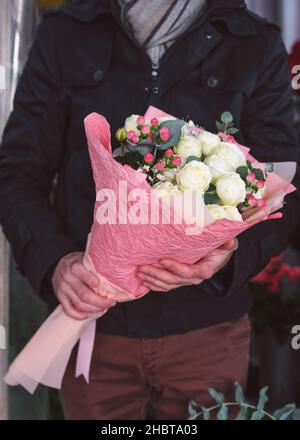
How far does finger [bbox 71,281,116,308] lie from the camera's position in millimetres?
1198

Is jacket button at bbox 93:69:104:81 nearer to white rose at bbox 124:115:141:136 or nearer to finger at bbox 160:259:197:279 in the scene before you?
white rose at bbox 124:115:141:136

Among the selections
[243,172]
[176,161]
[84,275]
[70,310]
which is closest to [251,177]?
[243,172]

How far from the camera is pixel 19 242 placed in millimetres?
1321

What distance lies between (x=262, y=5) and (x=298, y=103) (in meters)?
0.41

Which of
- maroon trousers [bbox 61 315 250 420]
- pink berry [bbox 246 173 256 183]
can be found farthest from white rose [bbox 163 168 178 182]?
maroon trousers [bbox 61 315 250 420]

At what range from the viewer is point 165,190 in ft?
2.97

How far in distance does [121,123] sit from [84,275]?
1.15 feet

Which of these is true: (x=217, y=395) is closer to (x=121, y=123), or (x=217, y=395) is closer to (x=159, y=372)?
(x=159, y=372)

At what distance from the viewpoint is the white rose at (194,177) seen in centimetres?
90

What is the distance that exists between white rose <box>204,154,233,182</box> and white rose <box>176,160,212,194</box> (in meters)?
0.02

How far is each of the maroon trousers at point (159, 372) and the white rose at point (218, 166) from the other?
0.53 meters

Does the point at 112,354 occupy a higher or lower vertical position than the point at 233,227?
lower
